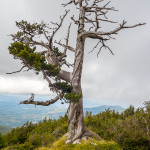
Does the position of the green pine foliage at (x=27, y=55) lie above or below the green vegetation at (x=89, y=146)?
above

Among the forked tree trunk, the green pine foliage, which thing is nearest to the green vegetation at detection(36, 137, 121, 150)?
the forked tree trunk

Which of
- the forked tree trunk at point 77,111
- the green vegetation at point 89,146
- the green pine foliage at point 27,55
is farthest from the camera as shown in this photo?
the forked tree trunk at point 77,111

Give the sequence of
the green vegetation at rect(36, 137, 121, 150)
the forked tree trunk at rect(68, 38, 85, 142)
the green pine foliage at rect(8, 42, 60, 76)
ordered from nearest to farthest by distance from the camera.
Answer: the green pine foliage at rect(8, 42, 60, 76)
the green vegetation at rect(36, 137, 121, 150)
the forked tree trunk at rect(68, 38, 85, 142)

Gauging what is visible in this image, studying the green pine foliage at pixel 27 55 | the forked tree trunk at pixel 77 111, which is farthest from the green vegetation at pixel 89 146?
the green pine foliage at pixel 27 55

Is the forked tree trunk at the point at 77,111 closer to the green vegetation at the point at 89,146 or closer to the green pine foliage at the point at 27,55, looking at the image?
the green vegetation at the point at 89,146

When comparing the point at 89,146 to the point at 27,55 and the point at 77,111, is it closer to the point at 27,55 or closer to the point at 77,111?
the point at 77,111

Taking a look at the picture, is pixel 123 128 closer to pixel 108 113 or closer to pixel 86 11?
pixel 108 113

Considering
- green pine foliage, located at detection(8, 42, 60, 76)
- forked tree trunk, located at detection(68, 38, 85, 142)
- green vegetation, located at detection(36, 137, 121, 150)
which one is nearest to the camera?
green pine foliage, located at detection(8, 42, 60, 76)

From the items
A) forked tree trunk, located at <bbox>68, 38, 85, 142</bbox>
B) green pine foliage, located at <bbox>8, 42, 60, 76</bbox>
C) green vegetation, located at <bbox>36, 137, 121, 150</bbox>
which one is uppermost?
→ green pine foliage, located at <bbox>8, 42, 60, 76</bbox>

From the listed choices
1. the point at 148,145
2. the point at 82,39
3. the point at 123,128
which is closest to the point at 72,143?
the point at 123,128

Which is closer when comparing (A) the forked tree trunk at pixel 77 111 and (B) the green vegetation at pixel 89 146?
(B) the green vegetation at pixel 89 146

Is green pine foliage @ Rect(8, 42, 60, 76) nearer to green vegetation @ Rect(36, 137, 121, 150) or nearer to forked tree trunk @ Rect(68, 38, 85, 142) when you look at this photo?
forked tree trunk @ Rect(68, 38, 85, 142)

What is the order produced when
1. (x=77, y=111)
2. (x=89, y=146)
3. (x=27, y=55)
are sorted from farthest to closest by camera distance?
(x=77, y=111) < (x=89, y=146) < (x=27, y=55)

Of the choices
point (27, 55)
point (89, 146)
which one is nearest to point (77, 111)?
point (89, 146)
